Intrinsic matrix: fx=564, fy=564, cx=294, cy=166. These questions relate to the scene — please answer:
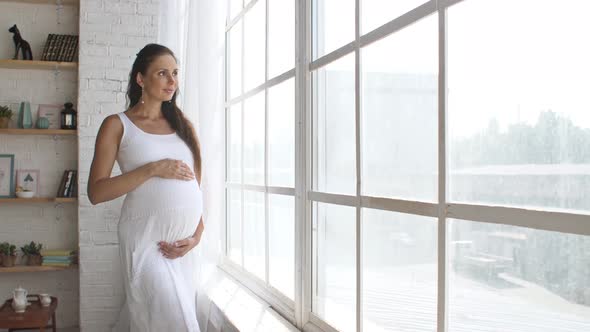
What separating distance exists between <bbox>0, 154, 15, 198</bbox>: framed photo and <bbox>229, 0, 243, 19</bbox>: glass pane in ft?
7.02

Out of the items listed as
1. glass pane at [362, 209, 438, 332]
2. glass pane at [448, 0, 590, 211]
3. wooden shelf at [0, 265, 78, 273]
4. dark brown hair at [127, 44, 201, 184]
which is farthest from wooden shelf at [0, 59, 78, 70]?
glass pane at [448, 0, 590, 211]

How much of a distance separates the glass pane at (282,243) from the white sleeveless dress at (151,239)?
0.46m

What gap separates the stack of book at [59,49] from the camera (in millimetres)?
4203

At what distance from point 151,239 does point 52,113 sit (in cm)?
263

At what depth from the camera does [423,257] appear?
1.45 m

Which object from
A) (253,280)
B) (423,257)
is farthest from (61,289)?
(423,257)

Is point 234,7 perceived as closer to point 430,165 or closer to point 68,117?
point 68,117

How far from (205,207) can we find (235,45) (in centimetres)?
132

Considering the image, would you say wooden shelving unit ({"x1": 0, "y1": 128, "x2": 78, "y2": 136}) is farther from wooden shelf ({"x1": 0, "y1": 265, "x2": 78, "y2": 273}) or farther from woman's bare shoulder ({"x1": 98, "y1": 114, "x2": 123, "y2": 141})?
woman's bare shoulder ({"x1": 98, "y1": 114, "x2": 123, "y2": 141})

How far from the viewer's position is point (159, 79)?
2.25 metres

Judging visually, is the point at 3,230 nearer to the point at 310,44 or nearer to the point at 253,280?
the point at 253,280

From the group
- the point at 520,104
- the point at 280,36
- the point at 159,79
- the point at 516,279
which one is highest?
the point at 280,36

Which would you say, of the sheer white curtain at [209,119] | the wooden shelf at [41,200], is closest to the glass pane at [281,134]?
the sheer white curtain at [209,119]

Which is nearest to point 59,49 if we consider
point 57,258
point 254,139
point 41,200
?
point 41,200
